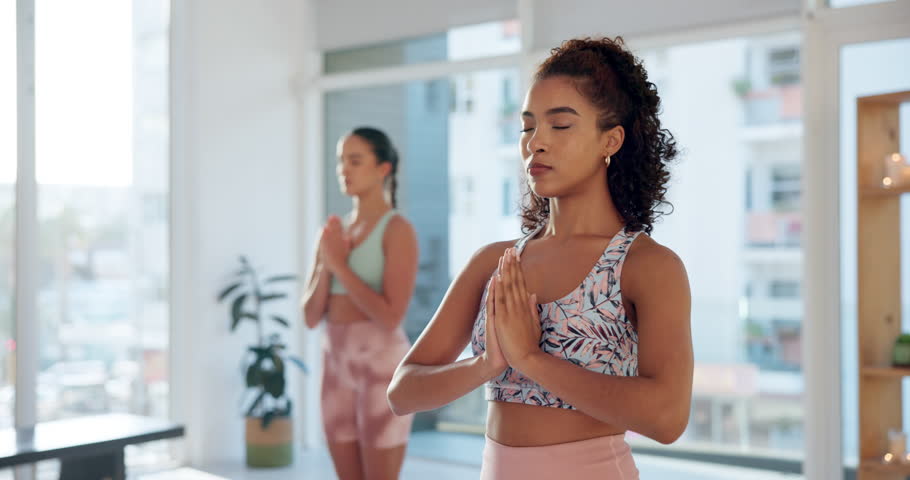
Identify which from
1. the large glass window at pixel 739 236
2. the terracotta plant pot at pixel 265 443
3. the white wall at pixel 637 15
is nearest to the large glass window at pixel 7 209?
the terracotta plant pot at pixel 265 443

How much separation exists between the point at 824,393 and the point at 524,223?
2531 mm

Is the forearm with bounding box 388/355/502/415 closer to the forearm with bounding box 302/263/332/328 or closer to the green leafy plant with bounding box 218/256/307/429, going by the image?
the forearm with bounding box 302/263/332/328

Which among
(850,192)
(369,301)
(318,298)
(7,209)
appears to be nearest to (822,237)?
(850,192)

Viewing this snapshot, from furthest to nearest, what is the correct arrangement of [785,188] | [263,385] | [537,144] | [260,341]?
1. [260,341]
2. [263,385]
3. [785,188]
4. [537,144]

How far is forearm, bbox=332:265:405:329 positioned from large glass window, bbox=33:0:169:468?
1835 millimetres

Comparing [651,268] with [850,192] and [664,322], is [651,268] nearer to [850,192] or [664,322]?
[664,322]

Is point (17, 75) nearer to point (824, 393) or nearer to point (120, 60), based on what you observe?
point (120, 60)

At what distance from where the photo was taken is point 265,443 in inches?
174

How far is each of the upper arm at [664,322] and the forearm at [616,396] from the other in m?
0.02

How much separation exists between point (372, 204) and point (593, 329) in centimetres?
193

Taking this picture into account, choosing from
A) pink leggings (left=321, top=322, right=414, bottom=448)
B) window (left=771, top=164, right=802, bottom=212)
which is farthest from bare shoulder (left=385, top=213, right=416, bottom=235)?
window (left=771, top=164, right=802, bottom=212)

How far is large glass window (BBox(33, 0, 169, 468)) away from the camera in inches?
157

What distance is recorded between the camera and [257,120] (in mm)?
4859

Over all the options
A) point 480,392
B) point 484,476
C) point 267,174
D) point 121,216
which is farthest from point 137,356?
point 484,476
